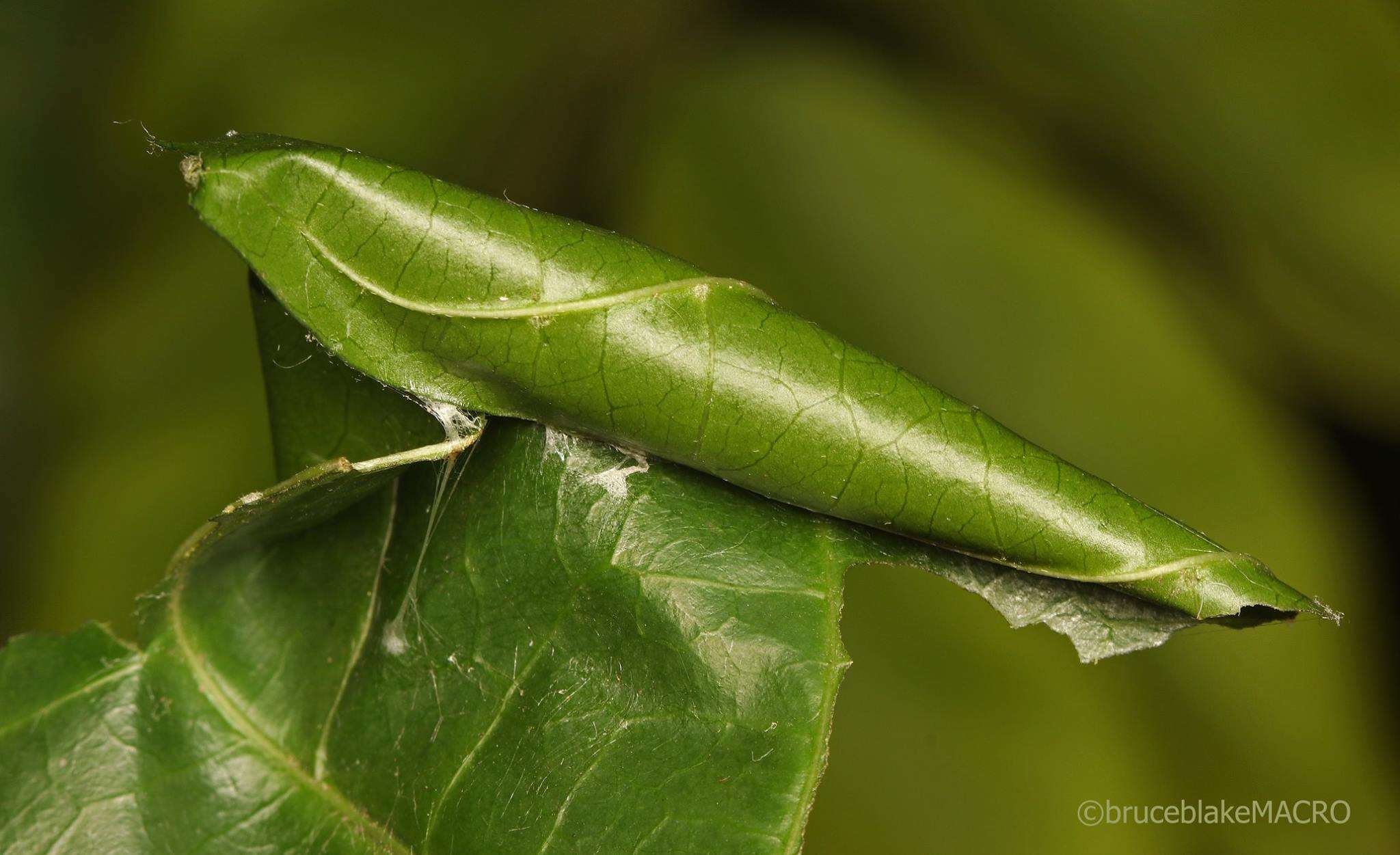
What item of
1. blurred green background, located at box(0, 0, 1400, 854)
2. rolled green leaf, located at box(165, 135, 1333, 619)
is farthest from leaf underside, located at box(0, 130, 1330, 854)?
blurred green background, located at box(0, 0, 1400, 854)

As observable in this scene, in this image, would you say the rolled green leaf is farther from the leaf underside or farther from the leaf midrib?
the leaf midrib

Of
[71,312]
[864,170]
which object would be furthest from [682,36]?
→ [71,312]

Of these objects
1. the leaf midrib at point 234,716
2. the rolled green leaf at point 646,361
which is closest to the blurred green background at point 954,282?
the leaf midrib at point 234,716

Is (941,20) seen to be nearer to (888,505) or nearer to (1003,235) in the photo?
(1003,235)

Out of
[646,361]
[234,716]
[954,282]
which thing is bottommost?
[234,716]

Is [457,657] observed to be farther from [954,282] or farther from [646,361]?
[954,282]

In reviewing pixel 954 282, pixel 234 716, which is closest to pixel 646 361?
pixel 234 716

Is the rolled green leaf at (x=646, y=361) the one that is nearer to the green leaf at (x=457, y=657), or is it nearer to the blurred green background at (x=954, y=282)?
the green leaf at (x=457, y=657)
